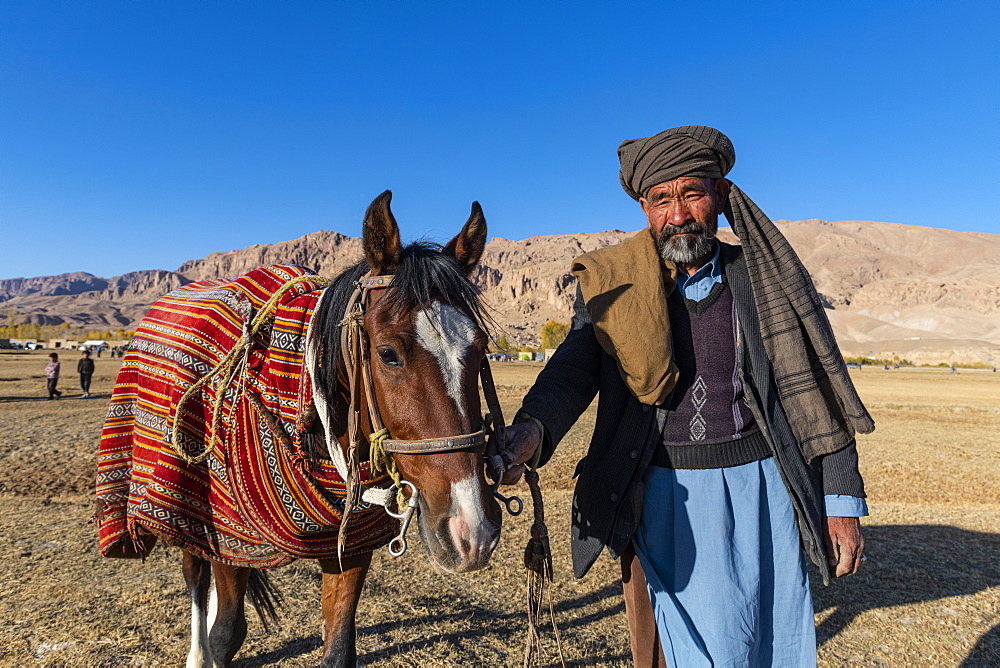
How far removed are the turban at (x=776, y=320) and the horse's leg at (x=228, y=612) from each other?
2.40 meters

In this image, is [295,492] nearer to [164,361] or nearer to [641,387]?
[164,361]

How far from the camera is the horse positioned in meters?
1.71

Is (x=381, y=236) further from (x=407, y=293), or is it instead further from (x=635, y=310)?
(x=635, y=310)

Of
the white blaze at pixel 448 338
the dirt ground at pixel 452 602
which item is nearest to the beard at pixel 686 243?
the white blaze at pixel 448 338

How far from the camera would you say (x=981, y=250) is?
19912cm

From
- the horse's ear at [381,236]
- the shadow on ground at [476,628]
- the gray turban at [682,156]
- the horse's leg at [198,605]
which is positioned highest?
the gray turban at [682,156]

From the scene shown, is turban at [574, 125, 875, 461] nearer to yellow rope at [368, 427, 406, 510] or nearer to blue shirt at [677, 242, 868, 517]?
blue shirt at [677, 242, 868, 517]

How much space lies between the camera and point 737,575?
6.82ft

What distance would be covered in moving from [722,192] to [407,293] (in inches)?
58.5

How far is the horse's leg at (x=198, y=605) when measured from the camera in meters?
3.36

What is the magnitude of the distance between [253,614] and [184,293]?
2.77 meters

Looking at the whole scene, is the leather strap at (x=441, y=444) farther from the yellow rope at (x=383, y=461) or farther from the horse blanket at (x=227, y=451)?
the horse blanket at (x=227, y=451)

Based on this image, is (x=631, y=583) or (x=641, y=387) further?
(x=631, y=583)

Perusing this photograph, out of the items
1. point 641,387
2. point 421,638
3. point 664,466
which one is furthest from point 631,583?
point 421,638
